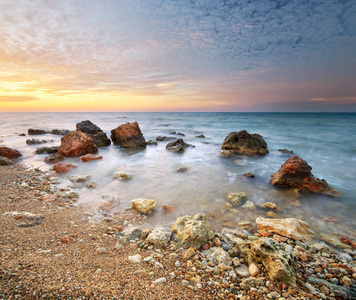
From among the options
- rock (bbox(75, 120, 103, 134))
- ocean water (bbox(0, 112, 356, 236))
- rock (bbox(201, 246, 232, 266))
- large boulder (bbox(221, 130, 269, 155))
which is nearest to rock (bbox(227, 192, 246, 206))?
ocean water (bbox(0, 112, 356, 236))

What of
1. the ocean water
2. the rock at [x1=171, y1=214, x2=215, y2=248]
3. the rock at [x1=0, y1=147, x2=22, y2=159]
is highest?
the rock at [x1=0, y1=147, x2=22, y2=159]

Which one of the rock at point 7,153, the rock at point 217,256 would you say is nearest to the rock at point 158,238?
the rock at point 217,256

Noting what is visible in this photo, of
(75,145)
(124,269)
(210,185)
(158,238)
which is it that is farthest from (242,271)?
(75,145)

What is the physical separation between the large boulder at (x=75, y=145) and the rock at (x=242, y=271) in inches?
438

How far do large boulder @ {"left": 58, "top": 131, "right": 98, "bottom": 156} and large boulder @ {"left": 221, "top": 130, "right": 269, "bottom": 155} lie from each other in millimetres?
9759

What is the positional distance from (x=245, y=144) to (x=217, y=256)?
10.5 m

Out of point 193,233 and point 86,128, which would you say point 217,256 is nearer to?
point 193,233

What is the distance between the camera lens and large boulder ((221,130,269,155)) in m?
12.3

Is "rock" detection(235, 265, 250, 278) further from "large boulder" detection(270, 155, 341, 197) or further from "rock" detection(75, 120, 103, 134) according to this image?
"rock" detection(75, 120, 103, 134)

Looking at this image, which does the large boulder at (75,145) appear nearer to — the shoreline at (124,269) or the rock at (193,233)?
the shoreline at (124,269)

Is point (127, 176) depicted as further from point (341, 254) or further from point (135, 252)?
point (341, 254)

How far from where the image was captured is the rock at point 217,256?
9.65 ft

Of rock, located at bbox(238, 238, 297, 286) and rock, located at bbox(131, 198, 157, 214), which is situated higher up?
rock, located at bbox(238, 238, 297, 286)

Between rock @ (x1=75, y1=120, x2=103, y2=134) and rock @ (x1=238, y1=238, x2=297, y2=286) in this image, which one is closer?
rock @ (x1=238, y1=238, x2=297, y2=286)
